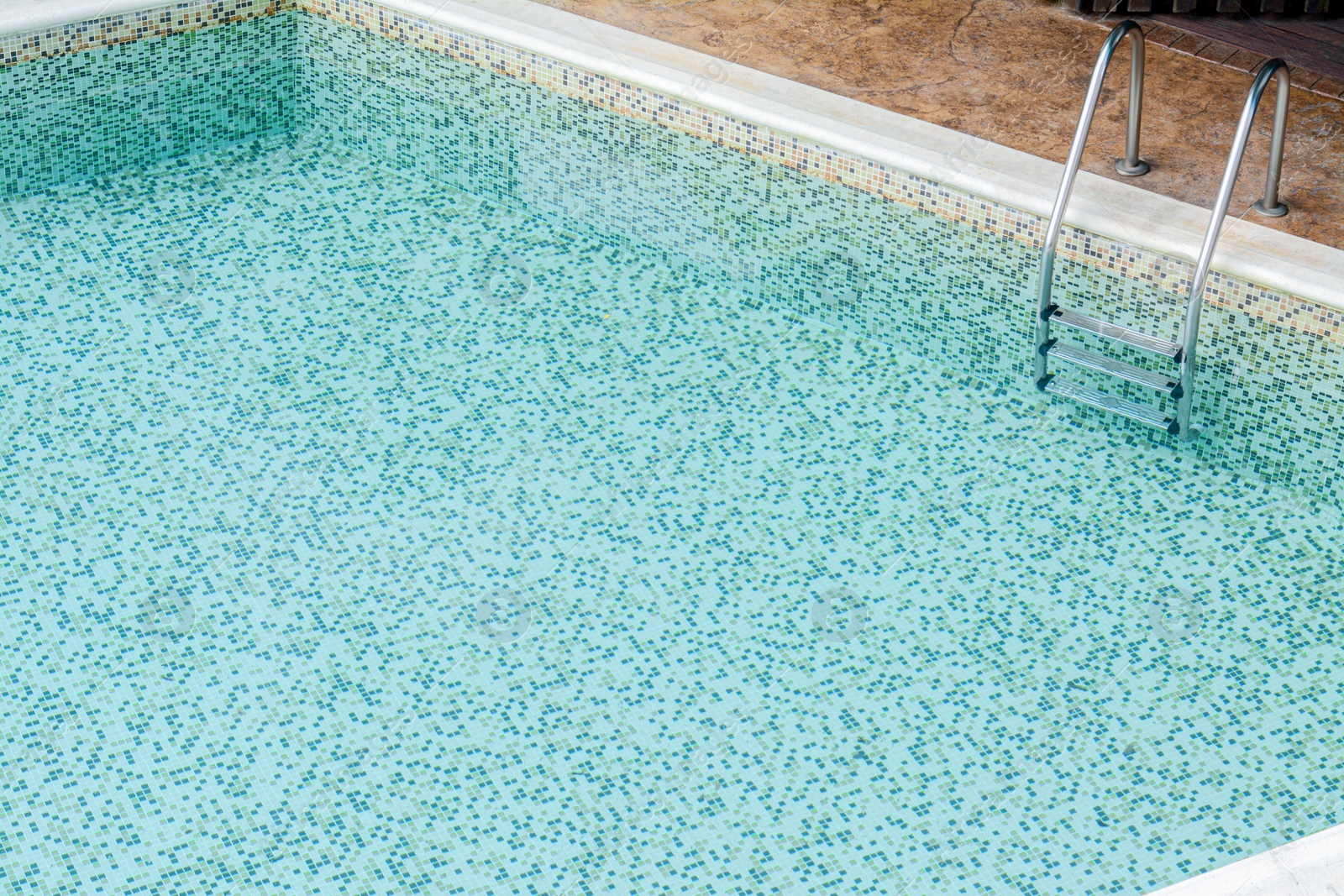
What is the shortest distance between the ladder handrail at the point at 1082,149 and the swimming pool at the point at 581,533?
21 centimetres

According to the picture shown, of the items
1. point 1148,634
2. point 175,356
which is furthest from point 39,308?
point 1148,634

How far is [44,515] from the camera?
4211 millimetres

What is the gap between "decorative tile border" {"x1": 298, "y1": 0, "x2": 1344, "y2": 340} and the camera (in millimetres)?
4148

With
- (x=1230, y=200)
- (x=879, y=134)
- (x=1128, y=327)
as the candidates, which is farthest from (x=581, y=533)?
(x=1230, y=200)

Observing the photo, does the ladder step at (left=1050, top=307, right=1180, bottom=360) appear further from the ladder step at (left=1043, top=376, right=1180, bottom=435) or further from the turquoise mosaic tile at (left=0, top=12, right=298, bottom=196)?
the turquoise mosaic tile at (left=0, top=12, right=298, bottom=196)

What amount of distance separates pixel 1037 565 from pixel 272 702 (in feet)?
6.19

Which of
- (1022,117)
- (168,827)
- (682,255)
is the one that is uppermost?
(1022,117)

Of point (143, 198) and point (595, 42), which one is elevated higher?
point (595, 42)

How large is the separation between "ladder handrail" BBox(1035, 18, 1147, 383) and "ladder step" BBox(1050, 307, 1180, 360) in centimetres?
5

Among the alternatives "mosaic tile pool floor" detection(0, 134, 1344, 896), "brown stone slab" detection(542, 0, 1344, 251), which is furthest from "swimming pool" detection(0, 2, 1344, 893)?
"brown stone slab" detection(542, 0, 1344, 251)

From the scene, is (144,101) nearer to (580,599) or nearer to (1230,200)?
(580,599)

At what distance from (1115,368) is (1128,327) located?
0.54 feet

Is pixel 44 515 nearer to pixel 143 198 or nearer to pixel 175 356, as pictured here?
pixel 175 356

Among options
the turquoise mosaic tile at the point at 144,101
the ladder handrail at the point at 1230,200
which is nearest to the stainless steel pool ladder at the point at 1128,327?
the ladder handrail at the point at 1230,200
